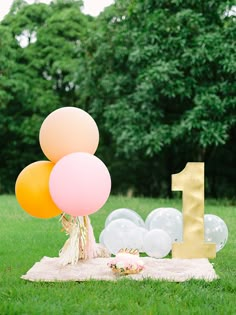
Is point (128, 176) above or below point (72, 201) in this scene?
below

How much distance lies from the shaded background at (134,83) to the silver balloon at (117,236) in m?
7.30

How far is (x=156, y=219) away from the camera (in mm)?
8086

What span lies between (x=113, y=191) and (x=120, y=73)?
5.56 metres

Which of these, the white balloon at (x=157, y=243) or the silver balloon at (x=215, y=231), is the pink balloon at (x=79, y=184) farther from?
the silver balloon at (x=215, y=231)

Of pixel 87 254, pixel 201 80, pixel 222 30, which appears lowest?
pixel 87 254

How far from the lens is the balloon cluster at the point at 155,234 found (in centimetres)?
A: 759

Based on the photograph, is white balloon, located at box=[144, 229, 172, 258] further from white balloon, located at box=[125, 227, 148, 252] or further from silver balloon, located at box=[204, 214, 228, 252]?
silver balloon, located at box=[204, 214, 228, 252]

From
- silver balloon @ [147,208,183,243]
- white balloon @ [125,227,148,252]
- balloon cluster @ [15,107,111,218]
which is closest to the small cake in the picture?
balloon cluster @ [15,107,111,218]

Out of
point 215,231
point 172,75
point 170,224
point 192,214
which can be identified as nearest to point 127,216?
point 170,224

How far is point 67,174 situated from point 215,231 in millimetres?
2433

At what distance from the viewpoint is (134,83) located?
17375 millimetres

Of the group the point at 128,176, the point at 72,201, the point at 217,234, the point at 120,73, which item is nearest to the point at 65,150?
the point at 72,201

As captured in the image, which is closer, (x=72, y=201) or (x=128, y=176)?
(x=72, y=201)

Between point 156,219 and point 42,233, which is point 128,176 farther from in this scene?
point 156,219
